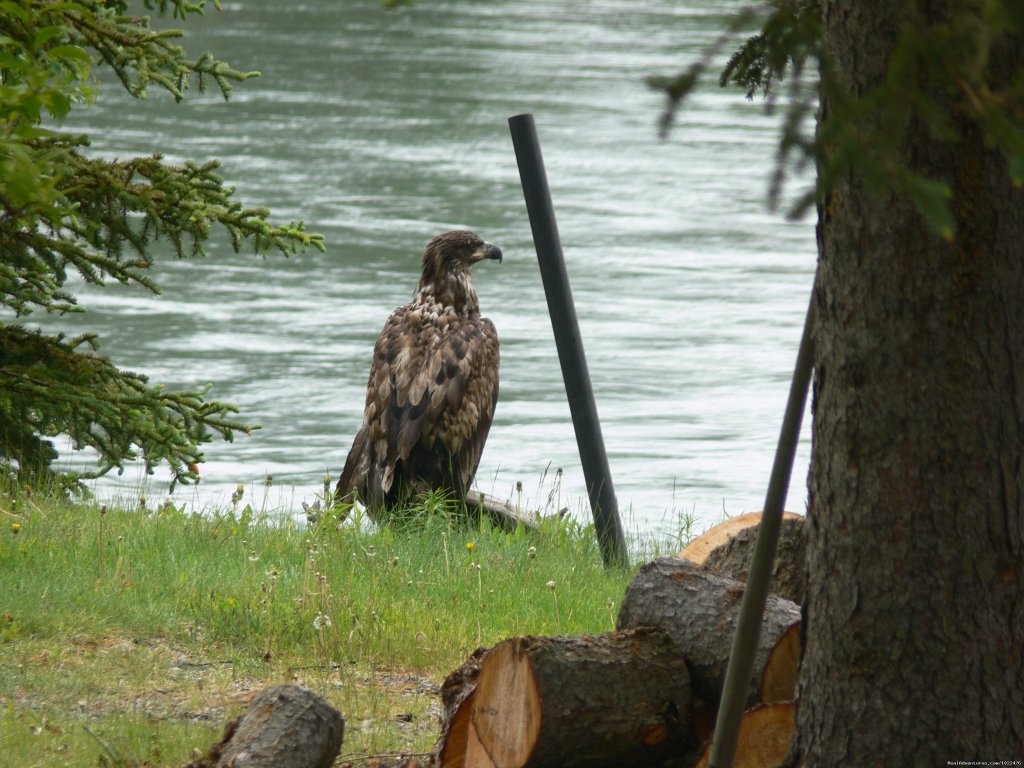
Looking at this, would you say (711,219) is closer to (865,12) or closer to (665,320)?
(665,320)

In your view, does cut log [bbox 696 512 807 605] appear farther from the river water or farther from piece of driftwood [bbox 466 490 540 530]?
piece of driftwood [bbox 466 490 540 530]

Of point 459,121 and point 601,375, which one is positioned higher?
point 459,121

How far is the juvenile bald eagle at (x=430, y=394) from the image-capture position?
7.61 meters

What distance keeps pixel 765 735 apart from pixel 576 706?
0.47 m

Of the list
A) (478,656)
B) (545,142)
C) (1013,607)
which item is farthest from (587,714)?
(545,142)

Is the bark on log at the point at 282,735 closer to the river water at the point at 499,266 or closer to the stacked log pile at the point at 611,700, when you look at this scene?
the stacked log pile at the point at 611,700

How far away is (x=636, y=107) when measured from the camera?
85.0 feet

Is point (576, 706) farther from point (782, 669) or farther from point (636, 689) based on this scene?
point (782, 669)

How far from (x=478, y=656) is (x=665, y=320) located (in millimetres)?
10030

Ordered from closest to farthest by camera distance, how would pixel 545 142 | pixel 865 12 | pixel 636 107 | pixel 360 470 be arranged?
pixel 865 12, pixel 360 470, pixel 545 142, pixel 636 107

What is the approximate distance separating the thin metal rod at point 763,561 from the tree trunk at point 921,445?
0.21ft

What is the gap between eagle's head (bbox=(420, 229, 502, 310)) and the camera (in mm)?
7855

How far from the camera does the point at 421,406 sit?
7.60 m

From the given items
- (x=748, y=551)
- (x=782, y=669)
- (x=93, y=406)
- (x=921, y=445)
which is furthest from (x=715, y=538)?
(x=93, y=406)
